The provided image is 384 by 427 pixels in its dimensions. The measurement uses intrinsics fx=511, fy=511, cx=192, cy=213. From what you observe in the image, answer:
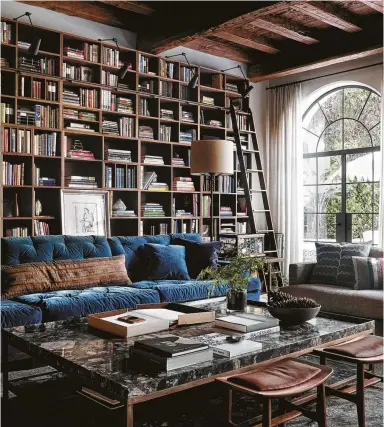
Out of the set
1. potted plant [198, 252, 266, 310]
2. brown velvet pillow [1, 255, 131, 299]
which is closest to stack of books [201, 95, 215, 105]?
brown velvet pillow [1, 255, 131, 299]

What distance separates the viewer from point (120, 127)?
18.3ft

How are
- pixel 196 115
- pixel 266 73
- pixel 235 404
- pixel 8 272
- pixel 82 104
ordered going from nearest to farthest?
pixel 235 404 < pixel 8 272 < pixel 82 104 < pixel 196 115 < pixel 266 73

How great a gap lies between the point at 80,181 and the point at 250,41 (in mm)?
2717

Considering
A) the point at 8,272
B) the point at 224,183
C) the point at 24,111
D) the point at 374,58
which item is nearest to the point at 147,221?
the point at 224,183

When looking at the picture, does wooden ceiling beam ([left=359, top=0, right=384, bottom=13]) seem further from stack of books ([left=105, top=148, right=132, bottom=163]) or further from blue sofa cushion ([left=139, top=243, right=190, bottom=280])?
blue sofa cushion ([left=139, top=243, right=190, bottom=280])

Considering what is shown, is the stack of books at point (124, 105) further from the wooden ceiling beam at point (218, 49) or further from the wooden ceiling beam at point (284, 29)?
the wooden ceiling beam at point (284, 29)

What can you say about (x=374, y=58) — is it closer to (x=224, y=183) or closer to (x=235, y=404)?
(x=224, y=183)

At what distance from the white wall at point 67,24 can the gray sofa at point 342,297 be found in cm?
318

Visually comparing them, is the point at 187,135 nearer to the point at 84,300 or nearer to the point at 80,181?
the point at 80,181

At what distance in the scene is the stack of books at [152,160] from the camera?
580 cm

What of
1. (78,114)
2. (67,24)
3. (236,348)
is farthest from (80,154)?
(236,348)

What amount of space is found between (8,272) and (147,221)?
2382 mm

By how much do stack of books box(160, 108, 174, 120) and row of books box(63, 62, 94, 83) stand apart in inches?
36.8

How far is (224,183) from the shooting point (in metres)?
6.53
